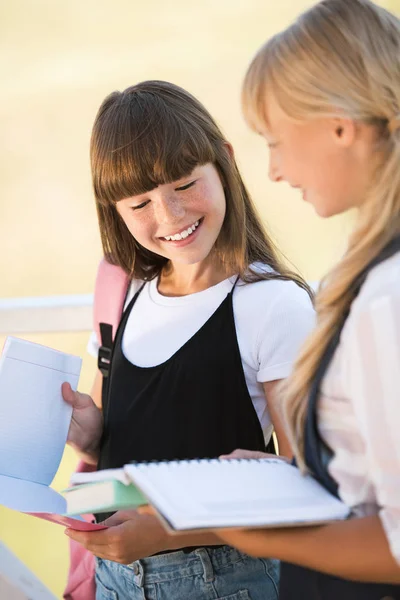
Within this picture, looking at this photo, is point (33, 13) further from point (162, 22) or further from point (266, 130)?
point (266, 130)

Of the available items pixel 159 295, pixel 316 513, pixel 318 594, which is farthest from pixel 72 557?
pixel 316 513

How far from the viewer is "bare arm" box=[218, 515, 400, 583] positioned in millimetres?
837

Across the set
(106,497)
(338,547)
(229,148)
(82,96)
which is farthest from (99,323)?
(82,96)

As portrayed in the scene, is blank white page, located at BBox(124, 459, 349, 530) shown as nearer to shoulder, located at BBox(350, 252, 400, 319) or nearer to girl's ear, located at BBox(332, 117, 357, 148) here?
shoulder, located at BBox(350, 252, 400, 319)

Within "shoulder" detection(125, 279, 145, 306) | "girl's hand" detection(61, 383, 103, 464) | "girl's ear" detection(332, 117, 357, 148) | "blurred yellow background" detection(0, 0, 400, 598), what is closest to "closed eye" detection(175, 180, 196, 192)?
"shoulder" detection(125, 279, 145, 306)

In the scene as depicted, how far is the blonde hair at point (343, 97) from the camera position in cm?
92

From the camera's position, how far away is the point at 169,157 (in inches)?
56.2

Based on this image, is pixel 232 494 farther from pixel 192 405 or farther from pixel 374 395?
pixel 192 405

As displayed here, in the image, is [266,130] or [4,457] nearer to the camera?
[266,130]

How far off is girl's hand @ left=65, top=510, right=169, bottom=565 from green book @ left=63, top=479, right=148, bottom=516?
1.15 feet

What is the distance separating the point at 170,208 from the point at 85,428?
0.46 metres

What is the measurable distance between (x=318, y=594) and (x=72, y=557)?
2.63 ft

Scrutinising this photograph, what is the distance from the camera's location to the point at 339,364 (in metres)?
0.90

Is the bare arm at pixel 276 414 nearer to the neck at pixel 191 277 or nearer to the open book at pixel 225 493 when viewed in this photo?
the neck at pixel 191 277
